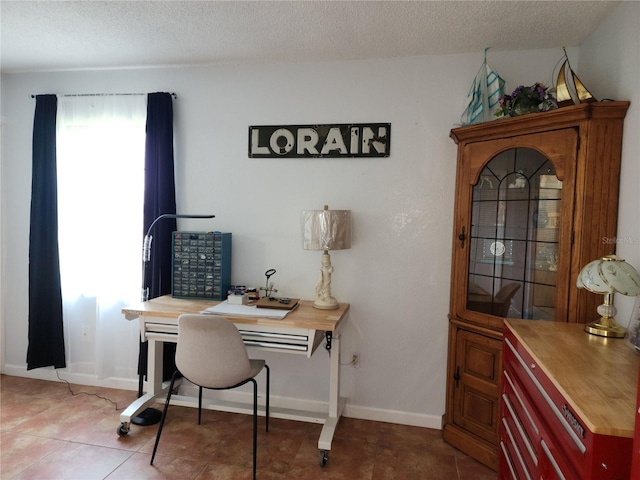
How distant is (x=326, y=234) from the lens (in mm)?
2316

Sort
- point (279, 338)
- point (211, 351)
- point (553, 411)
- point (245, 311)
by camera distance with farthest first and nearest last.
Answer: point (245, 311)
point (279, 338)
point (211, 351)
point (553, 411)

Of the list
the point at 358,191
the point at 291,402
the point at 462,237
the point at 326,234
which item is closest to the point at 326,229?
the point at 326,234

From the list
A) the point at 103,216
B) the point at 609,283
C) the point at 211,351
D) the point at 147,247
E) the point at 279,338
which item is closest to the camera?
the point at 609,283

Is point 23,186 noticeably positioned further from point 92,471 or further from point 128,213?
point 92,471

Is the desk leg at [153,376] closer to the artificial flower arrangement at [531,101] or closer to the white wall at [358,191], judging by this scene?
the white wall at [358,191]

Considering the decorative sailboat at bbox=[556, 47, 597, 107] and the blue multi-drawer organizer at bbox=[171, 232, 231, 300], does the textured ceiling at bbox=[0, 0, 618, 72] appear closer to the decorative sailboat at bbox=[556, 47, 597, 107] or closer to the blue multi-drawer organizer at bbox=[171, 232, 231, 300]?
the decorative sailboat at bbox=[556, 47, 597, 107]

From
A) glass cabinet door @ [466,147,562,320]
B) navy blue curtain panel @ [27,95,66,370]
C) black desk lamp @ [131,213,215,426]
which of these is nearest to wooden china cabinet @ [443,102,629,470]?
glass cabinet door @ [466,147,562,320]

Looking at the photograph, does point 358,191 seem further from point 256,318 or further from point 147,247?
point 147,247

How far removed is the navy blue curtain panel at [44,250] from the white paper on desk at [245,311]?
163 cm

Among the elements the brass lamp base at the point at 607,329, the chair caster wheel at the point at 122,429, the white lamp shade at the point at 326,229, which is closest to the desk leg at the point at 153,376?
the chair caster wheel at the point at 122,429

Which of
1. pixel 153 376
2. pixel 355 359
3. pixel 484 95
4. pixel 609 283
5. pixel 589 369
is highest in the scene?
pixel 484 95

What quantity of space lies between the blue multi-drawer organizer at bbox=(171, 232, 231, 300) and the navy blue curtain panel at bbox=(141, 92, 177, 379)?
22 cm

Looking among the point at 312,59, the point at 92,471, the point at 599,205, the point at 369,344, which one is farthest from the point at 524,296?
the point at 92,471

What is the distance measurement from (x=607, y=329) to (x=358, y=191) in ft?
5.21
